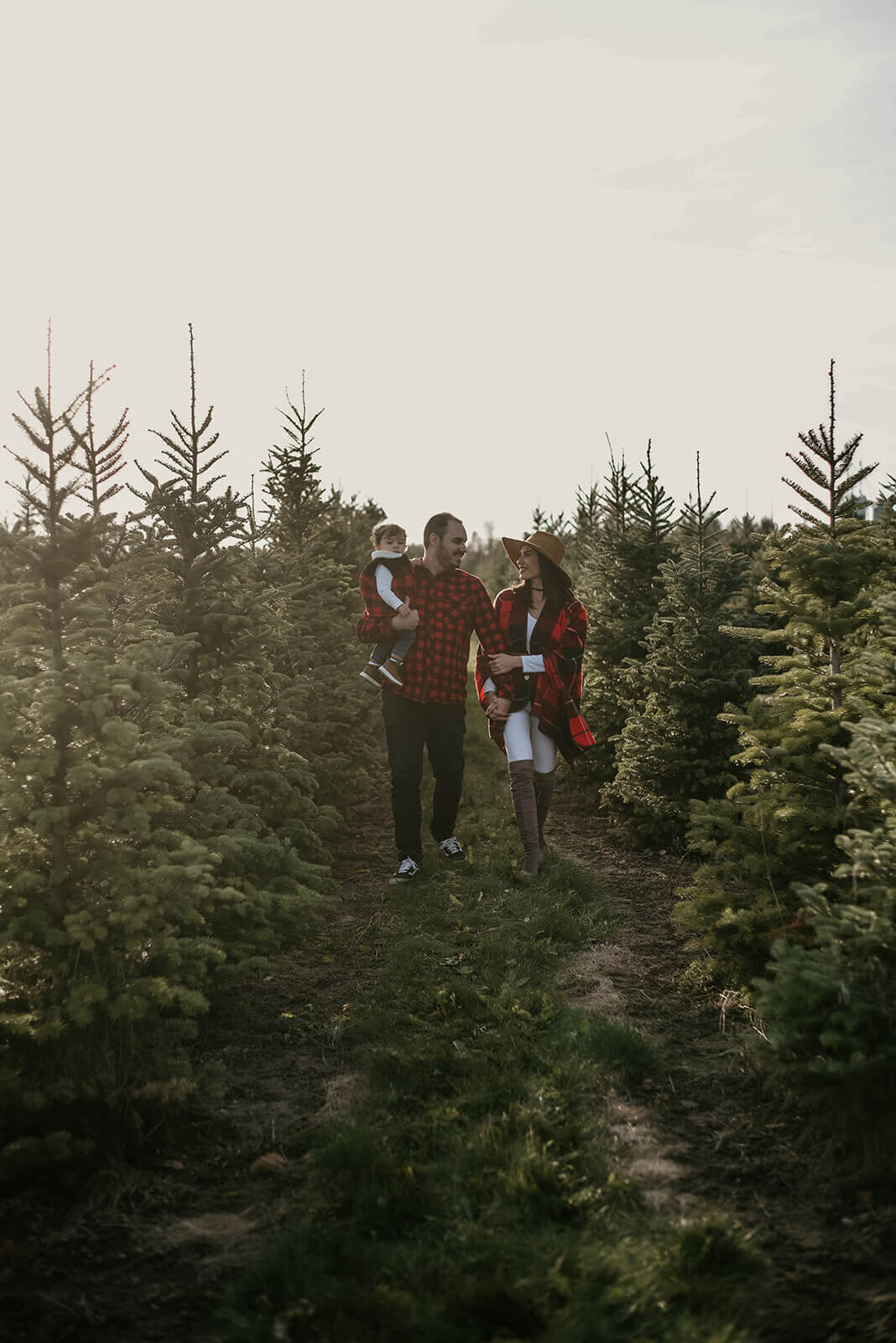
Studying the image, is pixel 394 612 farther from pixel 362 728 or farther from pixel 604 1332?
pixel 604 1332

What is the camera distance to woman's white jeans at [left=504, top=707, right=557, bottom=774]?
740 centimetres

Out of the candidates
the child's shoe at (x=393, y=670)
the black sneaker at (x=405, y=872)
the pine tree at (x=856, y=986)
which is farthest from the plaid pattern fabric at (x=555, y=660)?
the pine tree at (x=856, y=986)

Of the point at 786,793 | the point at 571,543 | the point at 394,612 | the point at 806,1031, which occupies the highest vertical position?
the point at 571,543

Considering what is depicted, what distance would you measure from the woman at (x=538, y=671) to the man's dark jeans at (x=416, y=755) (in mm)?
348

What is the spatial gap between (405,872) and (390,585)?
2.24m

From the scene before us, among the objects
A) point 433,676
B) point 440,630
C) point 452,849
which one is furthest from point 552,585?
point 452,849

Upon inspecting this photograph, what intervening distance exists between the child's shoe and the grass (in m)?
2.58

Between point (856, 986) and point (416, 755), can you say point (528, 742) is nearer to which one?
point (416, 755)

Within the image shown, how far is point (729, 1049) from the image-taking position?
14.7ft

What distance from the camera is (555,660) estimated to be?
7.61 metres

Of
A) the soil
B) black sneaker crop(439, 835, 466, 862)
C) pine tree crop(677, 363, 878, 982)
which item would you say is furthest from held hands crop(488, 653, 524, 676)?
the soil

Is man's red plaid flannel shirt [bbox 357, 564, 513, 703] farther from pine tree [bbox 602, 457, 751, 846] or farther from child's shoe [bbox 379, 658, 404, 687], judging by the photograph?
pine tree [bbox 602, 457, 751, 846]

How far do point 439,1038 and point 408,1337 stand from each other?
1.98m

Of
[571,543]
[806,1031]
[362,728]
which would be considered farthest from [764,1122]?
[571,543]
